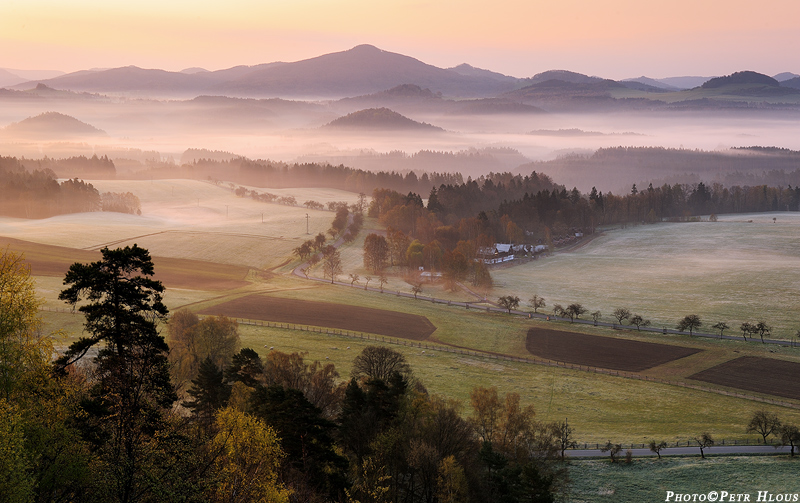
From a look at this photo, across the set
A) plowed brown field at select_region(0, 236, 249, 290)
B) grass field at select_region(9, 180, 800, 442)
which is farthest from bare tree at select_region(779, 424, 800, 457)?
plowed brown field at select_region(0, 236, 249, 290)

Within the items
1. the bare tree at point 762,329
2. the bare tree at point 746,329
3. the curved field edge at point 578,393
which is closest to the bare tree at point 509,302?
the curved field edge at point 578,393

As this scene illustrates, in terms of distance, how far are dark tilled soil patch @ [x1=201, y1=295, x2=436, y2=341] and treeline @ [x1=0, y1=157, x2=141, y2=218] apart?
99498 millimetres

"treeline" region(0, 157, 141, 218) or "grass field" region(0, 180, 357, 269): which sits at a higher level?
"treeline" region(0, 157, 141, 218)

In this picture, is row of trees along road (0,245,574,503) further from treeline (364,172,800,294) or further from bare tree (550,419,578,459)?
treeline (364,172,800,294)

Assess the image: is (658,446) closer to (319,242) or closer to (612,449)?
(612,449)

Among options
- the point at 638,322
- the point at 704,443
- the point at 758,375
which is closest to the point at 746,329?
the point at 638,322

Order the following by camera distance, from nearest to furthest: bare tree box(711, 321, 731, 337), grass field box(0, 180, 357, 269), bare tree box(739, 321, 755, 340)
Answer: bare tree box(739, 321, 755, 340), bare tree box(711, 321, 731, 337), grass field box(0, 180, 357, 269)

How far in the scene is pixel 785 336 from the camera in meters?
83.3

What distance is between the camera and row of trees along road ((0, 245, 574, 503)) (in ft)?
69.3

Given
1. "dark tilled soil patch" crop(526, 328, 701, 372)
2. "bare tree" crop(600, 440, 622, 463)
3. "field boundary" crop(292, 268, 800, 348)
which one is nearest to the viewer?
"bare tree" crop(600, 440, 622, 463)

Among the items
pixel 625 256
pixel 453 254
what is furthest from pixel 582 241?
pixel 453 254

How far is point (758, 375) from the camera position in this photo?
69188 millimetres

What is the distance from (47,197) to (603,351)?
158 meters

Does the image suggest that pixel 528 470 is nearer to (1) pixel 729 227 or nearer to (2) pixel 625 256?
(2) pixel 625 256
